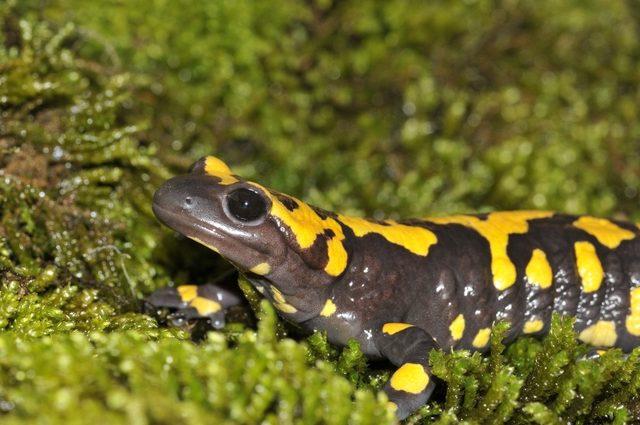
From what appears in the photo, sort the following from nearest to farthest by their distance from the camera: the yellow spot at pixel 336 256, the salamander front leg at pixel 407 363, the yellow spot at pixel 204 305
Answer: the salamander front leg at pixel 407 363
the yellow spot at pixel 336 256
the yellow spot at pixel 204 305

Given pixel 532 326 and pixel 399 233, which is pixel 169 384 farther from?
pixel 532 326

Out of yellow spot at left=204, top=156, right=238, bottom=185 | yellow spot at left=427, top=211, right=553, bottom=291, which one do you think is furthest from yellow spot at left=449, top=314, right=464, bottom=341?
yellow spot at left=204, top=156, right=238, bottom=185

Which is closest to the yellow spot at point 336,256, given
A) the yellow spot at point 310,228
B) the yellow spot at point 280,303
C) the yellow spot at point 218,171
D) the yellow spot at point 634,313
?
the yellow spot at point 310,228

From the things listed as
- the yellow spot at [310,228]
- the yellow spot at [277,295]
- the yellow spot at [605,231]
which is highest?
the yellow spot at [310,228]

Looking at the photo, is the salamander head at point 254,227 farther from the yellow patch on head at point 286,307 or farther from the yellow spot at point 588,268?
the yellow spot at point 588,268

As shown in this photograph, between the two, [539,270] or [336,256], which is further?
[539,270]

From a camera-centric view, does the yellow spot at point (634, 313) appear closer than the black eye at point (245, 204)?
No

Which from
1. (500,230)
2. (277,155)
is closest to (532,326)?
→ (500,230)

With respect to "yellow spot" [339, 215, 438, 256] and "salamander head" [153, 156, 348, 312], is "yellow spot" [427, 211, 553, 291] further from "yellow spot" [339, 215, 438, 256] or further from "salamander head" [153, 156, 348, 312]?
"salamander head" [153, 156, 348, 312]
